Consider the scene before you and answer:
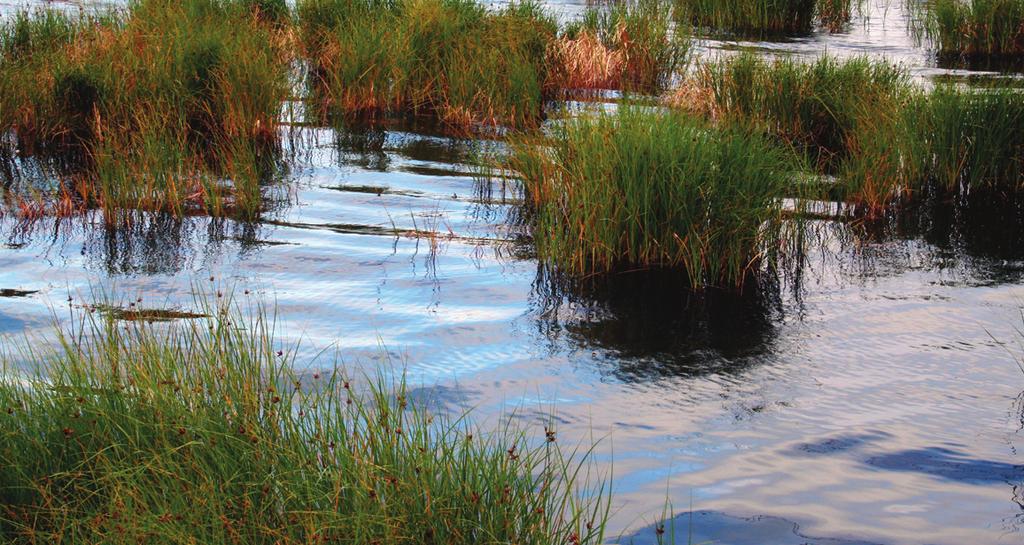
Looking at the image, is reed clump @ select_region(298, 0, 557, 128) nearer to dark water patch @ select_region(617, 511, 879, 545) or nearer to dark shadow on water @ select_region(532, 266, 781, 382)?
dark shadow on water @ select_region(532, 266, 781, 382)

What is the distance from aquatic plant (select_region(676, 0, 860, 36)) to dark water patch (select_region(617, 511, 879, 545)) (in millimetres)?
16081

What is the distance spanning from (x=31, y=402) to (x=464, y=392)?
2.25 meters

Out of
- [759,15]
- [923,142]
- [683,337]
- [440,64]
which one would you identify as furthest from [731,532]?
[759,15]

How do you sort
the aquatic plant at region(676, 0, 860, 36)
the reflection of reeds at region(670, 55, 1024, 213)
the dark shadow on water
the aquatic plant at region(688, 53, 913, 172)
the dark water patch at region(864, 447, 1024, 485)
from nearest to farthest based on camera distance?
the dark water patch at region(864, 447, 1024, 485) → the dark shadow on water → the reflection of reeds at region(670, 55, 1024, 213) → the aquatic plant at region(688, 53, 913, 172) → the aquatic plant at region(676, 0, 860, 36)

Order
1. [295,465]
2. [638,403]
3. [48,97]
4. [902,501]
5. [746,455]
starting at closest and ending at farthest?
1. [295,465]
2. [902,501]
3. [746,455]
4. [638,403]
5. [48,97]

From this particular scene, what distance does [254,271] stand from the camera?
297 inches

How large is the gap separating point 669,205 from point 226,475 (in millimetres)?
4480

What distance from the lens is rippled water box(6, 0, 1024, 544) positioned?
4742mm

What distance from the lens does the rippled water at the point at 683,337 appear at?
15.6 feet

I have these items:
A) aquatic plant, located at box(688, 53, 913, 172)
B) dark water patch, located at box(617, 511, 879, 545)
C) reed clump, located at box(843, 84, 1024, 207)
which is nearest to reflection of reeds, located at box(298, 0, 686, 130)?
aquatic plant, located at box(688, 53, 913, 172)

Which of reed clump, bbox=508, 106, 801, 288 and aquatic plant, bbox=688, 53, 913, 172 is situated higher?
aquatic plant, bbox=688, 53, 913, 172

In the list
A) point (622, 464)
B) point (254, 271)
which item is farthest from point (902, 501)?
point (254, 271)

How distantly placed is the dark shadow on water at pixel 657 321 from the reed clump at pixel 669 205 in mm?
161

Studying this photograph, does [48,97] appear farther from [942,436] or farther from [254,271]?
[942,436]
